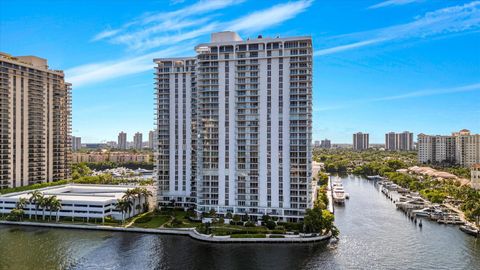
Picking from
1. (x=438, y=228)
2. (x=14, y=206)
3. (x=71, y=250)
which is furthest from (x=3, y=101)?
(x=438, y=228)

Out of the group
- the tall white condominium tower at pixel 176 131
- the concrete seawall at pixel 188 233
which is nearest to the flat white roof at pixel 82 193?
the concrete seawall at pixel 188 233

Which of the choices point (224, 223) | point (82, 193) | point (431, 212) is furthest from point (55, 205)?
point (431, 212)

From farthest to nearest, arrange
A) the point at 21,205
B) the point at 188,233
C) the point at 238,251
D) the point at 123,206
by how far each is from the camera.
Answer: the point at 21,205
the point at 123,206
the point at 188,233
the point at 238,251

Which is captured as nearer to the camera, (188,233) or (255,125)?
(188,233)

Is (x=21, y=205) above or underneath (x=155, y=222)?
above

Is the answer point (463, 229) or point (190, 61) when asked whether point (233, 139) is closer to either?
point (190, 61)

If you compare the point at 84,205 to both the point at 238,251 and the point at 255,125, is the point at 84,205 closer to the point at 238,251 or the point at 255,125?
the point at 238,251

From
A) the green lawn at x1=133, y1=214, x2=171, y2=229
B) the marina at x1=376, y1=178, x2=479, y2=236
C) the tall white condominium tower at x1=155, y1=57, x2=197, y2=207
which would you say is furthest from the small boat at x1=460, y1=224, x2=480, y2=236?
the green lawn at x1=133, y1=214, x2=171, y2=229

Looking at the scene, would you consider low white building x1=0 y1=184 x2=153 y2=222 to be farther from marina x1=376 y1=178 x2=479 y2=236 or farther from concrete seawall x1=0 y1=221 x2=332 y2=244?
marina x1=376 y1=178 x2=479 y2=236
